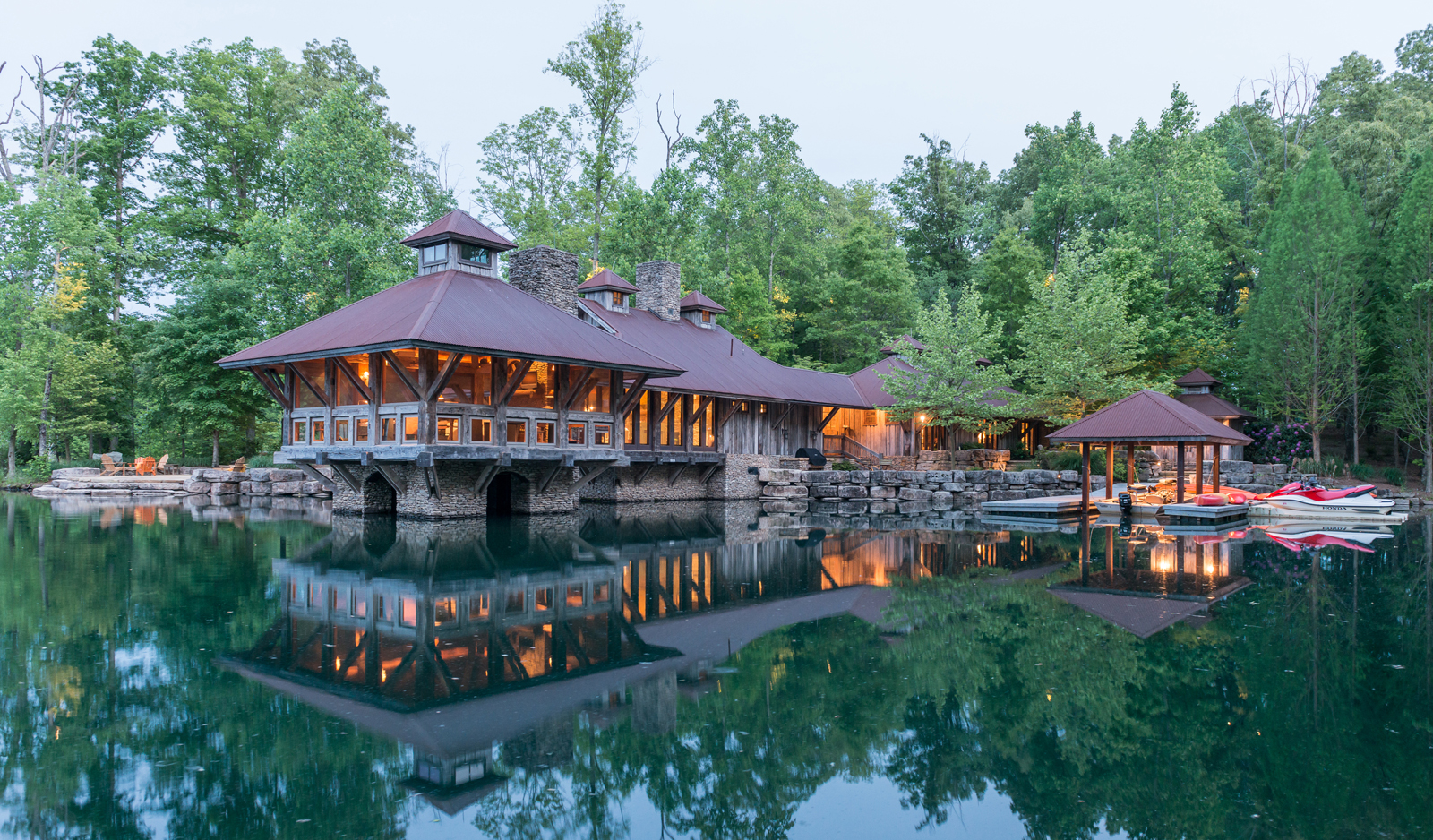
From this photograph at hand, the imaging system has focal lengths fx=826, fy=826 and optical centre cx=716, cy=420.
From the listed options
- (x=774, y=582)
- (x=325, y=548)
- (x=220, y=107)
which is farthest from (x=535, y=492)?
(x=220, y=107)

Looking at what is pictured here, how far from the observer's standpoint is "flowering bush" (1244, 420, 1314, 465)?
32250mm

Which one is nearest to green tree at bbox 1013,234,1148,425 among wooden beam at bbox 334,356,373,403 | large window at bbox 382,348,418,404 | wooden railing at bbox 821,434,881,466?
wooden railing at bbox 821,434,881,466

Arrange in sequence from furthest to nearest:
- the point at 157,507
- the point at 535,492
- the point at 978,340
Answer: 1. the point at 978,340
2. the point at 157,507
3. the point at 535,492

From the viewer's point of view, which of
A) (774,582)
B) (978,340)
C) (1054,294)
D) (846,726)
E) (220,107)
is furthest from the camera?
(220,107)

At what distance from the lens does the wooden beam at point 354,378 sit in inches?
742

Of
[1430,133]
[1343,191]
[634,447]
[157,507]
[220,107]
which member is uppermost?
[220,107]

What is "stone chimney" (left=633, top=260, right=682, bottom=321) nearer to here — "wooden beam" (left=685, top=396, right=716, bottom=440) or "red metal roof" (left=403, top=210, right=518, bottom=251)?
"wooden beam" (left=685, top=396, right=716, bottom=440)

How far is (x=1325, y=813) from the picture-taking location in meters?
4.37

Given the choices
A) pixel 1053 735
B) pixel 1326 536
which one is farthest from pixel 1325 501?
pixel 1053 735

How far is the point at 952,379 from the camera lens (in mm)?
29812

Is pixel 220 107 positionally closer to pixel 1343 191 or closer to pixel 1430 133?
pixel 1343 191

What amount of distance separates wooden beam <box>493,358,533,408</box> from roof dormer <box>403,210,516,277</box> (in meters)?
4.05

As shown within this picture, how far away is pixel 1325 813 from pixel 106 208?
51.1 m

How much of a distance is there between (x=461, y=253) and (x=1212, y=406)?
2949 centimetres
